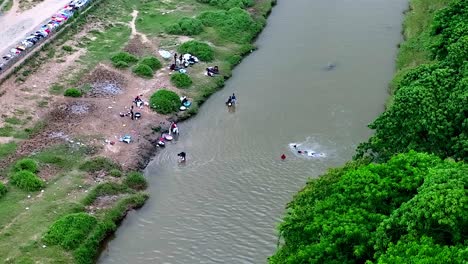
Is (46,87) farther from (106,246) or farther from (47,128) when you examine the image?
(106,246)

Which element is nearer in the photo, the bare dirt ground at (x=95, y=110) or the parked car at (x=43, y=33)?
the bare dirt ground at (x=95, y=110)

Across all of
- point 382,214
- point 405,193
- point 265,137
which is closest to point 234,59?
point 265,137

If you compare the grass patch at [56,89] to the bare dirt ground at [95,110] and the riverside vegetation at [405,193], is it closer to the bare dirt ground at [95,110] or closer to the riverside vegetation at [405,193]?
the bare dirt ground at [95,110]

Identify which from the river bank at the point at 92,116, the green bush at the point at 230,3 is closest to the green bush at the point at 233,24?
the river bank at the point at 92,116

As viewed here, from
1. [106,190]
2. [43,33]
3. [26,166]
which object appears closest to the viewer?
[106,190]

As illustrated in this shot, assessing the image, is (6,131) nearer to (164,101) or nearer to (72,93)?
(72,93)

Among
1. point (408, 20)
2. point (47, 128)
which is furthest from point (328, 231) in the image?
point (408, 20)
